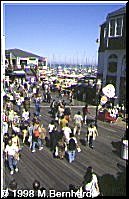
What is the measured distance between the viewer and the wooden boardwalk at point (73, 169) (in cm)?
1180

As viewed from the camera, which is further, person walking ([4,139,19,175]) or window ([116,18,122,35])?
window ([116,18,122,35])

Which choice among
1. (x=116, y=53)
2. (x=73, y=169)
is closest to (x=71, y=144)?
(x=73, y=169)

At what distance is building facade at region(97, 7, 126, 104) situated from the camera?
2647cm

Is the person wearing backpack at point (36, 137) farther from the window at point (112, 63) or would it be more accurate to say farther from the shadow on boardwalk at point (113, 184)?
the window at point (112, 63)

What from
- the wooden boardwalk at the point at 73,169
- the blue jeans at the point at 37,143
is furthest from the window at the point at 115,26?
the blue jeans at the point at 37,143

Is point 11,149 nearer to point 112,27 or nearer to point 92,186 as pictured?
point 92,186

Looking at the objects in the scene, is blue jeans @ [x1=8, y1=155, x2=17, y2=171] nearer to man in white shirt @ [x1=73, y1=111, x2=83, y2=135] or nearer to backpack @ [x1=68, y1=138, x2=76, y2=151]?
backpack @ [x1=68, y1=138, x2=76, y2=151]

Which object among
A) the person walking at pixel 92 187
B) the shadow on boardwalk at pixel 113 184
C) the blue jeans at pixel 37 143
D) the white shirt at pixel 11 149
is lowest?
the shadow on boardwalk at pixel 113 184

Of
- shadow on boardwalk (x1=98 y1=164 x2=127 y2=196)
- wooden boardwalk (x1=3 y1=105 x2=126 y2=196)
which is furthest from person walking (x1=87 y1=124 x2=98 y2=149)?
shadow on boardwalk (x1=98 y1=164 x2=127 y2=196)

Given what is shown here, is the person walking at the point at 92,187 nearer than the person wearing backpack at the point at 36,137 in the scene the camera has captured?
Yes

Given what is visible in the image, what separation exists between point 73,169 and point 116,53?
16766mm

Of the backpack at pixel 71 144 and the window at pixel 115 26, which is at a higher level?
the window at pixel 115 26

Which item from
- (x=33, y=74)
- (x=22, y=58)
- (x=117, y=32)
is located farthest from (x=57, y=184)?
(x=22, y=58)

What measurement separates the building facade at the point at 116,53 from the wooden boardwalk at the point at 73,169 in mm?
10532
